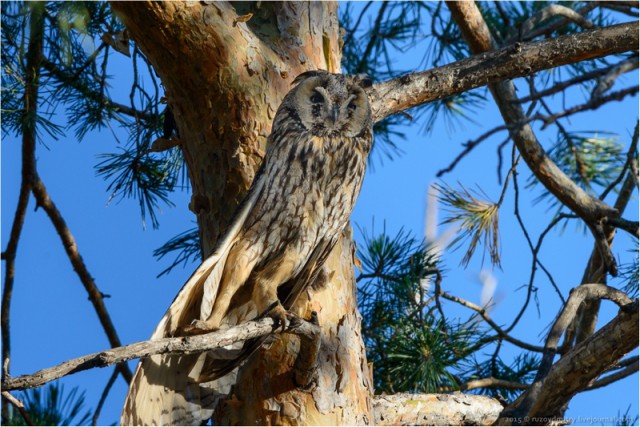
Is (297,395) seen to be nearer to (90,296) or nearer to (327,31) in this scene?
(327,31)

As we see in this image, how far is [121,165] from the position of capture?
8.89 feet

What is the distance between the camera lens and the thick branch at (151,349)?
3.73ft

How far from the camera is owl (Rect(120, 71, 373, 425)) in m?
1.71

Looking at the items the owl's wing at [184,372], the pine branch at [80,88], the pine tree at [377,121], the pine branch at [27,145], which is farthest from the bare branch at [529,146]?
the pine branch at [27,145]

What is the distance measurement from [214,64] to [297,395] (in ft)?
2.65

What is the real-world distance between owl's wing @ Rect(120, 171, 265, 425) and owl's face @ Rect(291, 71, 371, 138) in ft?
0.61

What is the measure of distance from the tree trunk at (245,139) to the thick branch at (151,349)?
0.77 ft

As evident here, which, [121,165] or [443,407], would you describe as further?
[121,165]

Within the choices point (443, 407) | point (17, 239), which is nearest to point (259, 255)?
point (443, 407)

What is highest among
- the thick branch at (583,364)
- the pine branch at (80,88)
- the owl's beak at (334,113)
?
the pine branch at (80,88)

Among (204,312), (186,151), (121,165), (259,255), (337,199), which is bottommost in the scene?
(204,312)

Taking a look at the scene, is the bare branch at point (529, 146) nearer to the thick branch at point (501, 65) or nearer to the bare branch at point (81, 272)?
the thick branch at point (501, 65)

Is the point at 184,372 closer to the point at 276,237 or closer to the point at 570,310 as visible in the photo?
the point at 276,237

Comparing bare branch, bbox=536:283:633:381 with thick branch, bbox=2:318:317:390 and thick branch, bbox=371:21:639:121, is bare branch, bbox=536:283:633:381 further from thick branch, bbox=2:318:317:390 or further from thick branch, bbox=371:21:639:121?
thick branch, bbox=371:21:639:121
